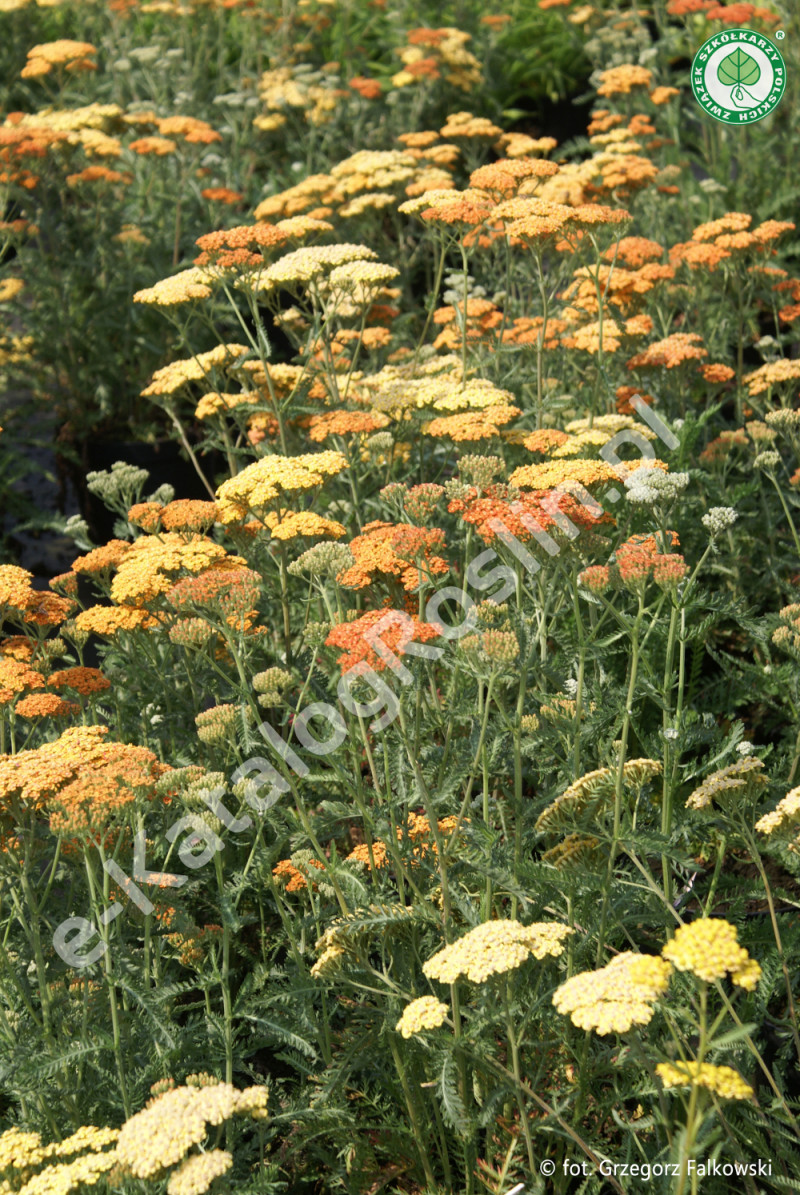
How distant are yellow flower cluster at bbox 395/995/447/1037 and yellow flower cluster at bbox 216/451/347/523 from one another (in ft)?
5.47

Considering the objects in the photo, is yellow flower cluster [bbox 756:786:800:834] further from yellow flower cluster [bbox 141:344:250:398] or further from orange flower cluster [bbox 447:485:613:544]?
yellow flower cluster [bbox 141:344:250:398]

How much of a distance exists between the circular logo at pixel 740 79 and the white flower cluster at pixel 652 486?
12.4ft

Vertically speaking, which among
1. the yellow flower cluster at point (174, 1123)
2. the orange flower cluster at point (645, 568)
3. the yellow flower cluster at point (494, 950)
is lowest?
the yellow flower cluster at point (174, 1123)

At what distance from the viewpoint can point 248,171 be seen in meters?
8.98

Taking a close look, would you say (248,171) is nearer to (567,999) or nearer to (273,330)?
(273,330)

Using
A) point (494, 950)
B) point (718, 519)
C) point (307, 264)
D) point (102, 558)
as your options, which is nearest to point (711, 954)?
point (494, 950)

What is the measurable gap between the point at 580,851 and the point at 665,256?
16.3 ft

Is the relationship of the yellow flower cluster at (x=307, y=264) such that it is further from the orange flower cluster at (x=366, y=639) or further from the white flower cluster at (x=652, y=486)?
the orange flower cluster at (x=366, y=639)

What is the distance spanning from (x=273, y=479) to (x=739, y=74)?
4262mm

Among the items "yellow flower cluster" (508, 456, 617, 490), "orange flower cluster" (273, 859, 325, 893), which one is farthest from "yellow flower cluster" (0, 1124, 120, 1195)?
"yellow flower cluster" (508, 456, 617, 490)

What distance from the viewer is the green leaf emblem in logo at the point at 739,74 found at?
632cm

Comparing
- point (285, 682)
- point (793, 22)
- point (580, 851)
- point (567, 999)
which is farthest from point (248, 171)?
point (567, 999)

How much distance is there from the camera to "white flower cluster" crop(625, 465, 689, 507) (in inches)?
128

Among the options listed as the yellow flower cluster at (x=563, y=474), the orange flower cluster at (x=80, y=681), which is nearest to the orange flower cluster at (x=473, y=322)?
the yellow flower cluster at (x=563, y=474)
